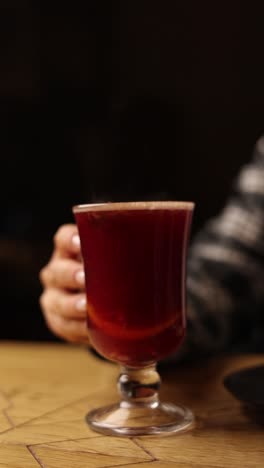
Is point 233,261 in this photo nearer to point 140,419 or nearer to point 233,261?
point 233,261

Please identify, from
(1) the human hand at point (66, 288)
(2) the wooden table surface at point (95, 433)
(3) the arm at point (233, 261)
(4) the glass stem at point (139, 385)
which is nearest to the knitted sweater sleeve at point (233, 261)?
(3) the arm at point (233, 261)

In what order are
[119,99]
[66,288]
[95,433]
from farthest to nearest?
[119,99]
[66,288]
[95,433]

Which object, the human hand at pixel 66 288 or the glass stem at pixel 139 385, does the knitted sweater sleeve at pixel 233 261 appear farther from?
the glass stem at pixel 139 385

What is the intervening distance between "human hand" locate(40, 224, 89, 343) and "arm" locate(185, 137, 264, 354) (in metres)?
0.39

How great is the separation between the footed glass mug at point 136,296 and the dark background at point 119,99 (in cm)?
157

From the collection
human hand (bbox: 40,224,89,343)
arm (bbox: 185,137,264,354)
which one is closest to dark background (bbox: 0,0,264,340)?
arm (bbox: 185,137,264,354)

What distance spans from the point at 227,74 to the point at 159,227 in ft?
5.93

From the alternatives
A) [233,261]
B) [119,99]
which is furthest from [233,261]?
[119,99]

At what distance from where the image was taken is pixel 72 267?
1.09 m

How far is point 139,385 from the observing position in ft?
2.77

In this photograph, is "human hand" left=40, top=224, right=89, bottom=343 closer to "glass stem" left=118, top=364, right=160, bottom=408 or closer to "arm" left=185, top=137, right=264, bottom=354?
"glass stem" left=118, top=364, right=160, bottom=408

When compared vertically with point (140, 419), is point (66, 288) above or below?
above

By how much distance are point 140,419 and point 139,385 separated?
4cm

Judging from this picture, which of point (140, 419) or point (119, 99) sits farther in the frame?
point (119, 99)
